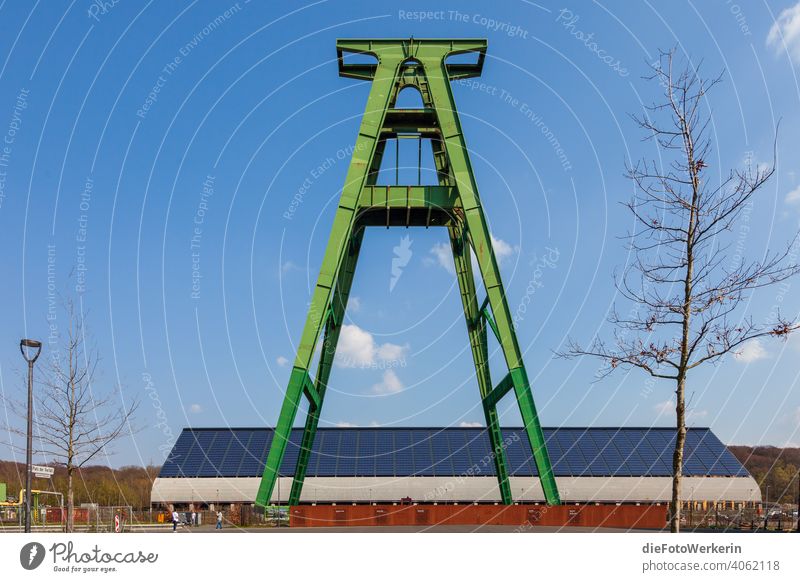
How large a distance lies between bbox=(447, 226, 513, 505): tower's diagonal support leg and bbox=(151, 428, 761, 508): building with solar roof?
73.4ft

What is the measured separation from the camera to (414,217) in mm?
30484

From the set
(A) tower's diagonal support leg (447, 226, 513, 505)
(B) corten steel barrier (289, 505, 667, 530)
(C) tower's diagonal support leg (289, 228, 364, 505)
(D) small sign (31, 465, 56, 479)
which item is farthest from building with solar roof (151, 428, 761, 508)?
(D) small sign (31, 465, 56, 479)

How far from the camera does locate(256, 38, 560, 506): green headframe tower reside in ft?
86.8

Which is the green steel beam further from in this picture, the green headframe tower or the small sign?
the small sign

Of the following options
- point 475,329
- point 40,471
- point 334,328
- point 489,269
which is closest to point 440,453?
point 475,329

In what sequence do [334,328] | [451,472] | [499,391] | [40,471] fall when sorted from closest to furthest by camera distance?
[40,471] < [499,391] < [334,328] < [451,472]

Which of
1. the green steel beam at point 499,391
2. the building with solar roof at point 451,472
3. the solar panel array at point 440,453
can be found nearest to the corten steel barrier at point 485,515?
the green steel beam at point 499,391

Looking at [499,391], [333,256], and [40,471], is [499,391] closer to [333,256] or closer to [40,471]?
[333,256]

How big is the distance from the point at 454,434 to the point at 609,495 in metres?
13.1

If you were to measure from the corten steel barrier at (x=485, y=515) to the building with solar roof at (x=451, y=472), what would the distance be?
74.6ft

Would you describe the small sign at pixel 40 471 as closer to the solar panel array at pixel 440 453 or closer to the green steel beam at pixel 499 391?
the green steel beam at pixel 499 391

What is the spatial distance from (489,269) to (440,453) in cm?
3340
